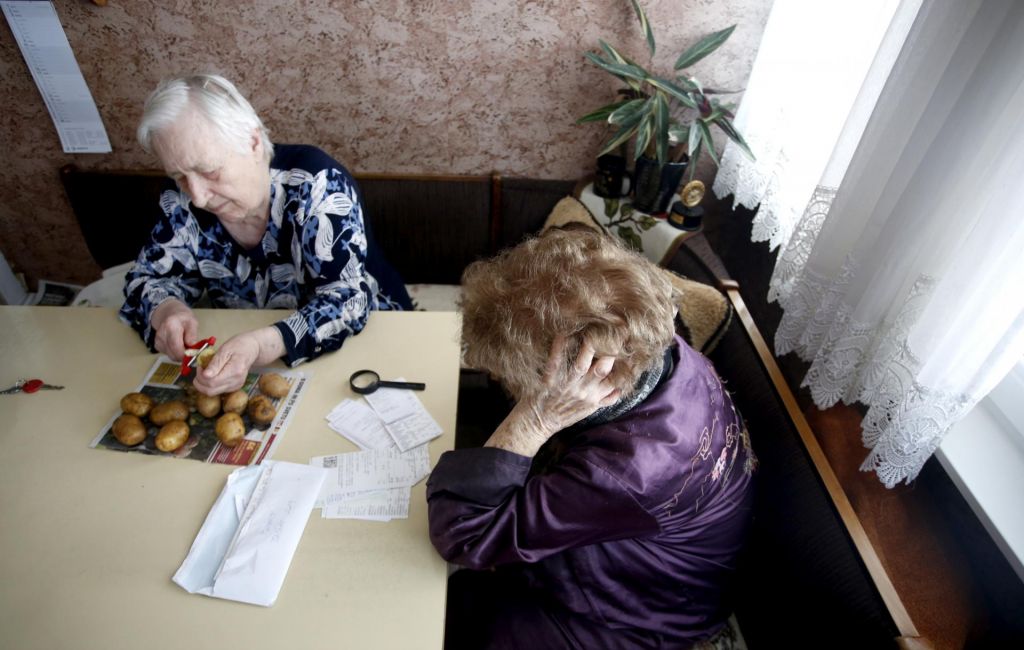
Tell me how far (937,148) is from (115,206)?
9.11ft

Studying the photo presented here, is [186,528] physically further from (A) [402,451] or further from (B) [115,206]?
(B) [115,206]

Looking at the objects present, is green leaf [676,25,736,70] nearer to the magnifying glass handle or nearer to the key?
the magnifying glass handle

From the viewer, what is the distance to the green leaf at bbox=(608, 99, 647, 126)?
166 cm

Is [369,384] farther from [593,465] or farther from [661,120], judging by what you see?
[661,120]

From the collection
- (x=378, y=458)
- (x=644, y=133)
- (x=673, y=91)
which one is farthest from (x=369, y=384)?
(x=673, y=91)

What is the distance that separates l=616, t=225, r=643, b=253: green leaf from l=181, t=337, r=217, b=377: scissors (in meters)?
1.32

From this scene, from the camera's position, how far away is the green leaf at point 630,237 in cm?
183

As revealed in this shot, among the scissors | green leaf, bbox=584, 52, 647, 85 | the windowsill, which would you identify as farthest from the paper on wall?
the windowsill

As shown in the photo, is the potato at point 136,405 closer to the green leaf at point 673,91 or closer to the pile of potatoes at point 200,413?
the pile of potatoes at point 200,413

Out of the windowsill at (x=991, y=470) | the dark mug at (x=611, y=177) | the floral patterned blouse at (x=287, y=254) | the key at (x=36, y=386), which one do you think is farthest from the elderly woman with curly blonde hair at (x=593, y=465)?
the dark mug at (x=611, y=177)

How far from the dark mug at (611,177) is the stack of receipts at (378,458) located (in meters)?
1.20

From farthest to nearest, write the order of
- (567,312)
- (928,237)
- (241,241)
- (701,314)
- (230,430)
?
(241,241) < (701,314) < (230,430) < (928,237) < (567,312)

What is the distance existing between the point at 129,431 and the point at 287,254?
61 cm

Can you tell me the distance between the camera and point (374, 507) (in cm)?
98
